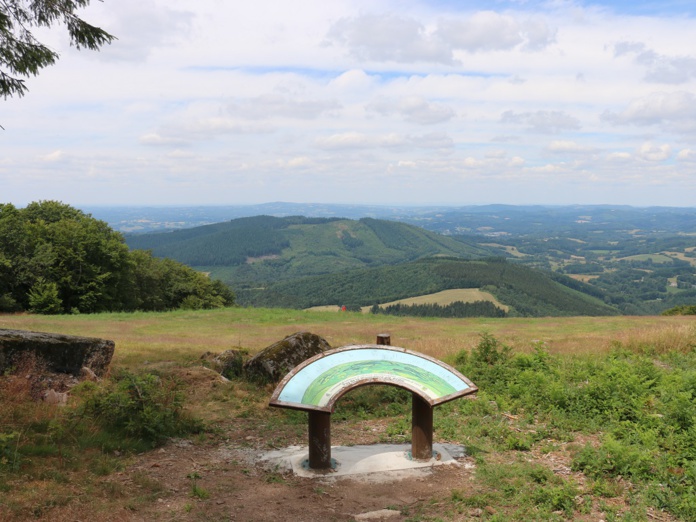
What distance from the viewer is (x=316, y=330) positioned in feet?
86.7

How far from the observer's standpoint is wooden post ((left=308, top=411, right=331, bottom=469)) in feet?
24.6

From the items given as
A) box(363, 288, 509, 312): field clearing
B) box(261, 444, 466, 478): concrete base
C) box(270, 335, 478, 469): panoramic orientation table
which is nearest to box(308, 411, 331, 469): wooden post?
box(270, 335, 478, 469): panoramic orientation table

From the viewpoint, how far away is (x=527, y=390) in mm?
10242

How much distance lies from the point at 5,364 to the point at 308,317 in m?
25.0

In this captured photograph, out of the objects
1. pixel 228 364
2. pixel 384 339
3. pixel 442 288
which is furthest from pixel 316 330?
pixel 442 288

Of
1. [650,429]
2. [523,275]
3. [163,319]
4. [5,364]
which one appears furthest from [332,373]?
[523,275]

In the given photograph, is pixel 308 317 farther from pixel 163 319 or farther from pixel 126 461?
pixel 126 461

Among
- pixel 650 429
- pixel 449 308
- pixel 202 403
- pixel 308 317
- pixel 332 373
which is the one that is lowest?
pixel 449 308

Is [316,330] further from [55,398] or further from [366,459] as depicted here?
[366,459]

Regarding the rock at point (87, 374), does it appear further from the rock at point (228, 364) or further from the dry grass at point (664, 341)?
the dry grass at point (664, 341)

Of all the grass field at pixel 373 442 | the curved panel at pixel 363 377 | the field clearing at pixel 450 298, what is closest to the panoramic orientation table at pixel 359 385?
the curved panel at pixel 363 377

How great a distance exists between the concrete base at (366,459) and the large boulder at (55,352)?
5.24 meters

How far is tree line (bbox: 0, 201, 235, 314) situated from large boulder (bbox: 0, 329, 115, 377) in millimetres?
27996

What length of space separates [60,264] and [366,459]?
37.6m
